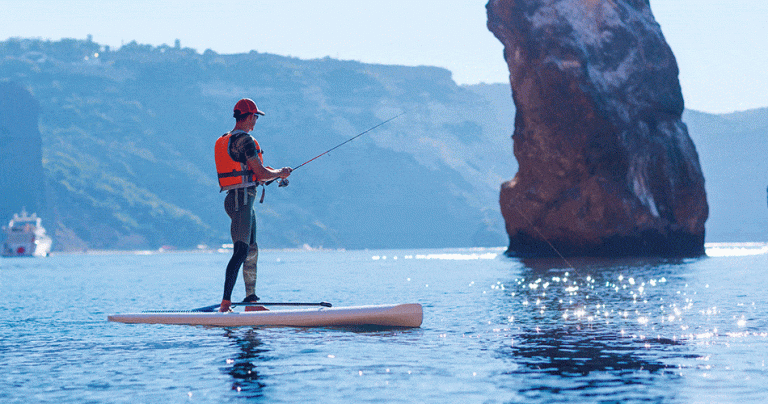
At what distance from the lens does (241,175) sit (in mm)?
13516

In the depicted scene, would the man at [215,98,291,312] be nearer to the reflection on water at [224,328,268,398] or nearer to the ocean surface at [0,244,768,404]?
the reflection on water at [224,328,268,398]

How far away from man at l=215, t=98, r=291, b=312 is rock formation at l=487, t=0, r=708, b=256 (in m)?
44.5

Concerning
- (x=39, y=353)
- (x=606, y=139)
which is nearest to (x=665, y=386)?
(x=39, y=353)

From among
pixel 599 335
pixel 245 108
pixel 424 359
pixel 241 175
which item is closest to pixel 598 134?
pixel 599 335

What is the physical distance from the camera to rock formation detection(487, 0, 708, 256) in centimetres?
5597

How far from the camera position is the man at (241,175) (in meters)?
13.3

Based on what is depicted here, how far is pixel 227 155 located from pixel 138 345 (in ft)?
10.1

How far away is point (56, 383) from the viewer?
9.12 meters

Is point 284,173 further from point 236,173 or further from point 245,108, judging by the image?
point 245,108

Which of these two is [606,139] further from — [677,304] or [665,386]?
[665,386]

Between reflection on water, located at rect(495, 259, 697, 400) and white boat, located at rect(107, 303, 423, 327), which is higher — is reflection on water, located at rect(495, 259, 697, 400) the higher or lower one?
the lower one

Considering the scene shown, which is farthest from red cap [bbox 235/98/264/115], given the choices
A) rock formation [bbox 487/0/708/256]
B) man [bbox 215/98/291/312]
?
rock formation [bbox 487/0/708/256]

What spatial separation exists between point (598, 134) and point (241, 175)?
4508 cm

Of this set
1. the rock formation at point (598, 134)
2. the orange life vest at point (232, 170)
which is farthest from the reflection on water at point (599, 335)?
the rock formation at point (598, 134)
